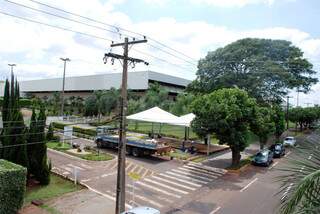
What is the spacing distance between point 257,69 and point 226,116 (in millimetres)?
21906

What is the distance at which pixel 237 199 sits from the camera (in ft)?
56.9

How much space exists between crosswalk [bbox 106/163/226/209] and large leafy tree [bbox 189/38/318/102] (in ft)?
70.3

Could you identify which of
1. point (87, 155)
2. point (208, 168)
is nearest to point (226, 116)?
point (208, 168)

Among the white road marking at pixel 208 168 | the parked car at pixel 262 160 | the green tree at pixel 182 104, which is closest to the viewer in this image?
the white road marking at pixel 208 168

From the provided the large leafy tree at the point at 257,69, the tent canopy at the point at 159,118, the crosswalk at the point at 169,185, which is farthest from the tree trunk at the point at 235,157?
the large leafy tree at the point at 257,69

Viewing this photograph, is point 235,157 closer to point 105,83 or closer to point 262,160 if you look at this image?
point 262,160

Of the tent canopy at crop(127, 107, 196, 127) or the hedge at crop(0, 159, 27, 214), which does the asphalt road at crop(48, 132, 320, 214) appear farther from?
the tent canopy at crop(127, 107, 196, 127)

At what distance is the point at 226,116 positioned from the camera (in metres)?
22.5

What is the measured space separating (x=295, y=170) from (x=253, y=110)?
68.8 feet

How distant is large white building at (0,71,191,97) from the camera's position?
227 feet

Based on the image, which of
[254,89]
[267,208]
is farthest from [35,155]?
[254,89]

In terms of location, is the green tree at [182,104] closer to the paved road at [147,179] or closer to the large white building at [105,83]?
the paved road at [147,179]

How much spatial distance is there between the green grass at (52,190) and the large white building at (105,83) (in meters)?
48.6

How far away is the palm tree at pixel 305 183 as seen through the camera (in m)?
3.52
